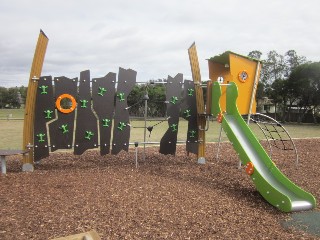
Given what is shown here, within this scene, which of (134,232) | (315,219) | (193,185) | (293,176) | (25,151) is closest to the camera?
(134,232)

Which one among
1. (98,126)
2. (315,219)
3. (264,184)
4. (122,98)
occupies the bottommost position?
(315,219)

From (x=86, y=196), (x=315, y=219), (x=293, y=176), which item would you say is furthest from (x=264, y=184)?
(x=86, y=196)

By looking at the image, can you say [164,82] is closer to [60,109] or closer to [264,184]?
[60,109]

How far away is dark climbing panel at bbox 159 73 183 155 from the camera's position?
8.09 m

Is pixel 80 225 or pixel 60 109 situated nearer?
pixel 80 225

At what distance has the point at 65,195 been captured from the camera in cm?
530

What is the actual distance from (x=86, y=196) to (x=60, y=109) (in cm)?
260

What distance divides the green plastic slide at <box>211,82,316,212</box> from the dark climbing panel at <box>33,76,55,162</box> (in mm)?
3646

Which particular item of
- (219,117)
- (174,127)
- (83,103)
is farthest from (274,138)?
(83,103)

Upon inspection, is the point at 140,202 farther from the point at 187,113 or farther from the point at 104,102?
the point at 187,113

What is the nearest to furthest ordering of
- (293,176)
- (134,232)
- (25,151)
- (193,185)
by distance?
(134,232) → (193,185) → (25,151) → (293,176)

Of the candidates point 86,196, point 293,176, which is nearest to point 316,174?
point 293,176

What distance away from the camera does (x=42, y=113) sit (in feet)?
23.5

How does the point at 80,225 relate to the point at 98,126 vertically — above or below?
below
